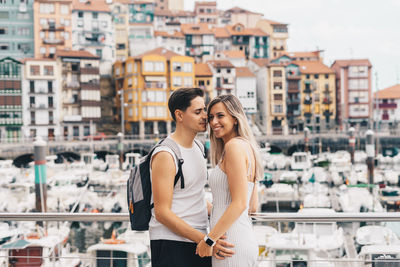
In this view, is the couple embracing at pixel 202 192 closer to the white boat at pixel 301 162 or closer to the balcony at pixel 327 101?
the white boat at pixel 301 162

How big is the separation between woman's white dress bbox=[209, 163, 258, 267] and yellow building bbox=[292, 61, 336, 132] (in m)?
68.2

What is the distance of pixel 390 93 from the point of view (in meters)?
74.4

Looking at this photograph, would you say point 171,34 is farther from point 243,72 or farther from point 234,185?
point 234,185

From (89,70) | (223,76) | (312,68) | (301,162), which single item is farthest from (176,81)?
(301,162)

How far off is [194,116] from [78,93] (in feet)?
194

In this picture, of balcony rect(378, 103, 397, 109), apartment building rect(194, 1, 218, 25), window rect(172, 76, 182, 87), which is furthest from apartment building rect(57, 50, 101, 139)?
balcony rect(378, 103, 397, 109)

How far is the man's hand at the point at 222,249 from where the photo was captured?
2930 millimetres

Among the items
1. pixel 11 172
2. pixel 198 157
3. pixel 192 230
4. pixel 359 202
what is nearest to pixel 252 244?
pixel 192 230

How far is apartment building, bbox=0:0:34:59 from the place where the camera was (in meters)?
63.2

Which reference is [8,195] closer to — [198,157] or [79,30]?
[198,157]

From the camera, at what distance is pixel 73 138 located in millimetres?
57125

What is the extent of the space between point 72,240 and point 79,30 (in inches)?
Answer: 2005

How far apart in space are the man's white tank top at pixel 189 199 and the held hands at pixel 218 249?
0.48 feet

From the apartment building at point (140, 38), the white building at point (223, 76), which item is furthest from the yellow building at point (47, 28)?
the white building at point (223, 76)
